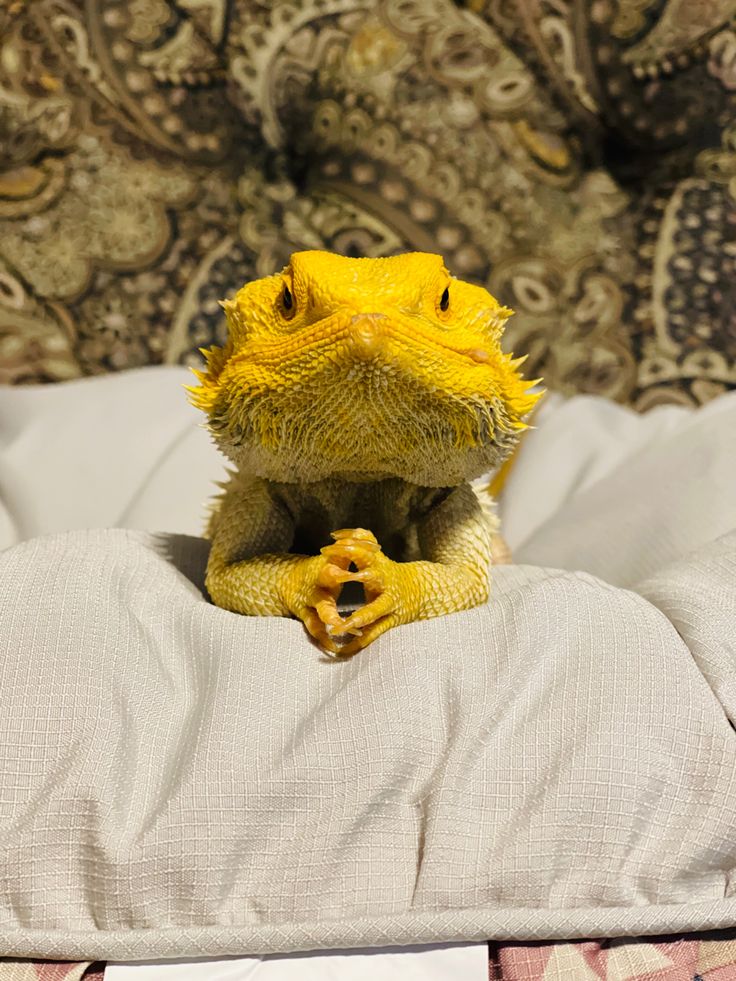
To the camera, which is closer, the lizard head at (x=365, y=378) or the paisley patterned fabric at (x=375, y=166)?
the lizard head at (x=365, y=378)

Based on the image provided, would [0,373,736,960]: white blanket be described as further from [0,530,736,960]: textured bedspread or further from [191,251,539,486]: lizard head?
[191,251,539,486]: lizard head

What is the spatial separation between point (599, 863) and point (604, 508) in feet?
1.75

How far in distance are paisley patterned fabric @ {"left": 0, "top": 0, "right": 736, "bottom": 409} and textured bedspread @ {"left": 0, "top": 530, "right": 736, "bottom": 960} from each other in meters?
0.72

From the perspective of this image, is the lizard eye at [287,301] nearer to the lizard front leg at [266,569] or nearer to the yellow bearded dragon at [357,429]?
the yellow bearded dragon at [357,429]

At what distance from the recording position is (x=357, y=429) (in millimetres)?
561

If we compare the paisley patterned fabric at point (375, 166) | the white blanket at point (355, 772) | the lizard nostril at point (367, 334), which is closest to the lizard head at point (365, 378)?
the lizard nostril at point (367, 334)

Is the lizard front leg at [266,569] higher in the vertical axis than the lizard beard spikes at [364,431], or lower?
lower

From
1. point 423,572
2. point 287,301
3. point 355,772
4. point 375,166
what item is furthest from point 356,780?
point 375,166

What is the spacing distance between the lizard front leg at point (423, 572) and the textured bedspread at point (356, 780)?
2 cm

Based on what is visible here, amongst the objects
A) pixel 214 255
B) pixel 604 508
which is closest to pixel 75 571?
pixel 604 508

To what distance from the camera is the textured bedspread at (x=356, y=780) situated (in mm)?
468

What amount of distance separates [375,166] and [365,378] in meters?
0.79

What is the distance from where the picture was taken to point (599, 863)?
1.60 ft

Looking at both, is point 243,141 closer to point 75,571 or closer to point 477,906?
point 75,571
